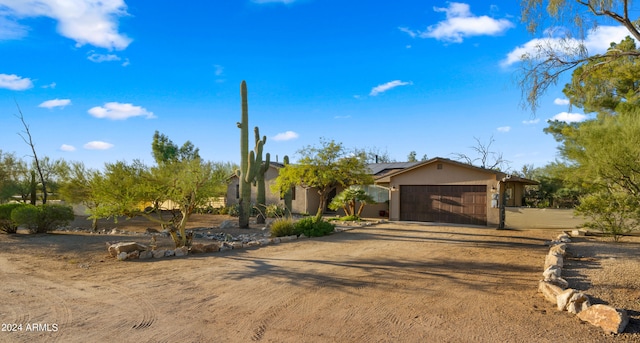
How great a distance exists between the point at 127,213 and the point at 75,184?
8800 millimetres

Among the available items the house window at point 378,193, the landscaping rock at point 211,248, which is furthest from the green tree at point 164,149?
the landscaping rock at point 211,248

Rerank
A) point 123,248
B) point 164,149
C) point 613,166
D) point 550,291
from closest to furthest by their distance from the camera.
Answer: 1. point 550,291
2. point 123,248
3. point 613,166
4. point 164,149

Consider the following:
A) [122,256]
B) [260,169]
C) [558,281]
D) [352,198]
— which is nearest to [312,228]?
[260,169]

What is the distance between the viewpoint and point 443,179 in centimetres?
2070

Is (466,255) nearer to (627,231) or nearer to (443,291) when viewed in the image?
(443,291)

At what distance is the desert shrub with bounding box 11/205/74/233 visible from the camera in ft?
47.8

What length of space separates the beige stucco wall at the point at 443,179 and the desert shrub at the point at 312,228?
686cm

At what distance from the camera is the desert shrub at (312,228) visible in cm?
1517

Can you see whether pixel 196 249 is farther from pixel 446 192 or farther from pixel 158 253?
pixel 446 192

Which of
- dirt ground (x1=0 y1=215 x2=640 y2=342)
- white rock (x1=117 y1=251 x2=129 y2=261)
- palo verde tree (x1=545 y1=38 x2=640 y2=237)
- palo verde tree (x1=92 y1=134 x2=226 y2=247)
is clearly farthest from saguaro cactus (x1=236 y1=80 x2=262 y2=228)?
palo verde tree (x1=545 y1=38 x2=640 y2=237)

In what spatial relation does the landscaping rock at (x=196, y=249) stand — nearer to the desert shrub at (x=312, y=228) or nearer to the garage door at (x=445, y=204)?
the desert shrub at (x=312, y=228)

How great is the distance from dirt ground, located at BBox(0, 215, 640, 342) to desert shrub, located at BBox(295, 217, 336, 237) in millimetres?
3241

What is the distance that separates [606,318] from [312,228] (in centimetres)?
1118

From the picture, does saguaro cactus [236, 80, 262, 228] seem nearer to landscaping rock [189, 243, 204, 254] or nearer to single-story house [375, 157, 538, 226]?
landscaping rock [189, 243, 204, 254]
